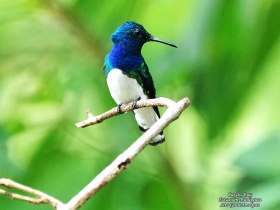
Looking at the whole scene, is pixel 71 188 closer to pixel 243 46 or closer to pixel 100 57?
pixel 100 57

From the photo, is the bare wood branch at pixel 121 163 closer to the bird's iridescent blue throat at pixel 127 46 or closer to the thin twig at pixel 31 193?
the thin twig at pixel 31 193

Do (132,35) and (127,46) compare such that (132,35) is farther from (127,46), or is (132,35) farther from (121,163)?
(121,163)

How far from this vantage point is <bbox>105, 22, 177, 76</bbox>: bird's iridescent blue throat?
1421mm

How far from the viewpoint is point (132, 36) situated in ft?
4.72

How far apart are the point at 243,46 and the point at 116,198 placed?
719mm

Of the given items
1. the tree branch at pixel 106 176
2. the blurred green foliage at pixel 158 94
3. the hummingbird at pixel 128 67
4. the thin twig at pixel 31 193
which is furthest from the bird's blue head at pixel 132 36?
the thin twig at pixel 31 193

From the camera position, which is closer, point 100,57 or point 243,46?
point 243,46

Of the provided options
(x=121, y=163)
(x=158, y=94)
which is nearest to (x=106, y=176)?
(x=121, y=163)

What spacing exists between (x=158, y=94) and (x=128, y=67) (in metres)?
0.31

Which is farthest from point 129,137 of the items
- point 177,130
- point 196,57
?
point 196,57

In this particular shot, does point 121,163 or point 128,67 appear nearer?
point 121,163

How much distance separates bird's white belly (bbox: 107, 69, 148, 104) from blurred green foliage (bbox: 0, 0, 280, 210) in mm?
185

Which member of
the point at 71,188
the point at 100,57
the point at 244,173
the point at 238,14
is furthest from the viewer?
the point at 71,188

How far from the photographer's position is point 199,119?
1.87m
